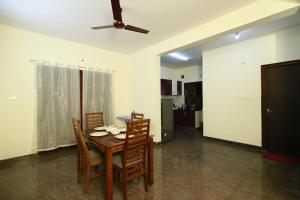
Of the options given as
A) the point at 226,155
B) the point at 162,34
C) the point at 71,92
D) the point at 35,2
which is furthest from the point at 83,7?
the point at 226,155

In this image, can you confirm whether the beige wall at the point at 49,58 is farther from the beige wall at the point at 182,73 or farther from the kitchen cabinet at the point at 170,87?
the beige wall at the point at 182,73

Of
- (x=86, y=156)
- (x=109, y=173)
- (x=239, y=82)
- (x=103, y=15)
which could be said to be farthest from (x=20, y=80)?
(x=239, y=82)

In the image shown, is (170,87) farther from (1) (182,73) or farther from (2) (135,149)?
(2) (135,149)

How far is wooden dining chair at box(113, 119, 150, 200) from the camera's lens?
1.85 m

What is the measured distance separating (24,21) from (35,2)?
0.84 meters

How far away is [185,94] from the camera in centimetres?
703

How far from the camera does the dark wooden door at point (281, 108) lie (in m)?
3.07

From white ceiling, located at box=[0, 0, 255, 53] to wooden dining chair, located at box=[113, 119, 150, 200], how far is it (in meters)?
1.91

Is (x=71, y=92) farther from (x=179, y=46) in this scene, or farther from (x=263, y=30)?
(x=263, y=30)

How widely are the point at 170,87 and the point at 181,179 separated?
4437mm

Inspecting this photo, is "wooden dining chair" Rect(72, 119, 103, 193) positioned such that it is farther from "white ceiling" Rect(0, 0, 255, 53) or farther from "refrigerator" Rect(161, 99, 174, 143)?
"refrigerator" Rect(161, 99, 174, 143)

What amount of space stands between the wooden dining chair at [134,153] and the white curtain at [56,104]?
86.9 inches

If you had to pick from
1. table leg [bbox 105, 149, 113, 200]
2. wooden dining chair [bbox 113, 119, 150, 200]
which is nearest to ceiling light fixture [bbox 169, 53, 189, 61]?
wooden dining chair [bbox 113, 119, 150, 200]

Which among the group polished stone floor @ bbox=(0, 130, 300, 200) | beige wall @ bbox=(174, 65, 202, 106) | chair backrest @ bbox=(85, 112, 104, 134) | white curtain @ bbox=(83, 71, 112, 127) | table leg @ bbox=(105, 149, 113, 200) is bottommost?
polished stone floor @ bbox=(0, 130, 300, 200)
